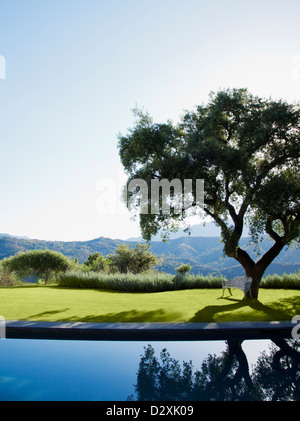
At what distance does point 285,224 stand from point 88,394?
10.1m

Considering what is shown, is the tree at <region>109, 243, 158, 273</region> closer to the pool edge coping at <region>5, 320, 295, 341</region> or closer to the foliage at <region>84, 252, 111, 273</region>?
the foliage at <region>84, 252, 111, 273</region>

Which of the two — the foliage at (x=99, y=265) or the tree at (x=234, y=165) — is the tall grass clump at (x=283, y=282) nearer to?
the tree at (x=234, y=165)

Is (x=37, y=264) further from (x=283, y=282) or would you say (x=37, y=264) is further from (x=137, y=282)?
(x=283, y=282)

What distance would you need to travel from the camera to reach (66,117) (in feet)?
54.0

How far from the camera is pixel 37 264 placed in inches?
992

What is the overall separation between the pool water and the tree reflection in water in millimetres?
14

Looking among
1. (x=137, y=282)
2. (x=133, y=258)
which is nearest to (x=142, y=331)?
(x=137, y=282)

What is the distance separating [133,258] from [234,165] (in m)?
24.4

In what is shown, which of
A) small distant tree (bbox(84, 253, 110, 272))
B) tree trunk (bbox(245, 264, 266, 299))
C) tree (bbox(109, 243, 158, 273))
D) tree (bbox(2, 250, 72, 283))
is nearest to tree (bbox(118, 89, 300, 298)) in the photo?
tree trunk (bbox(245, 264, 266, 299))

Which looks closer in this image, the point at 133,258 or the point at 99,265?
the point at 133,258

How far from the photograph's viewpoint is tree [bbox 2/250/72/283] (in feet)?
81.8

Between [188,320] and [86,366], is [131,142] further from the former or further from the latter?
[86,366]

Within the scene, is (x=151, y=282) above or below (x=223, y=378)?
below

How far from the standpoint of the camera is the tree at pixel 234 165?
11.4m
